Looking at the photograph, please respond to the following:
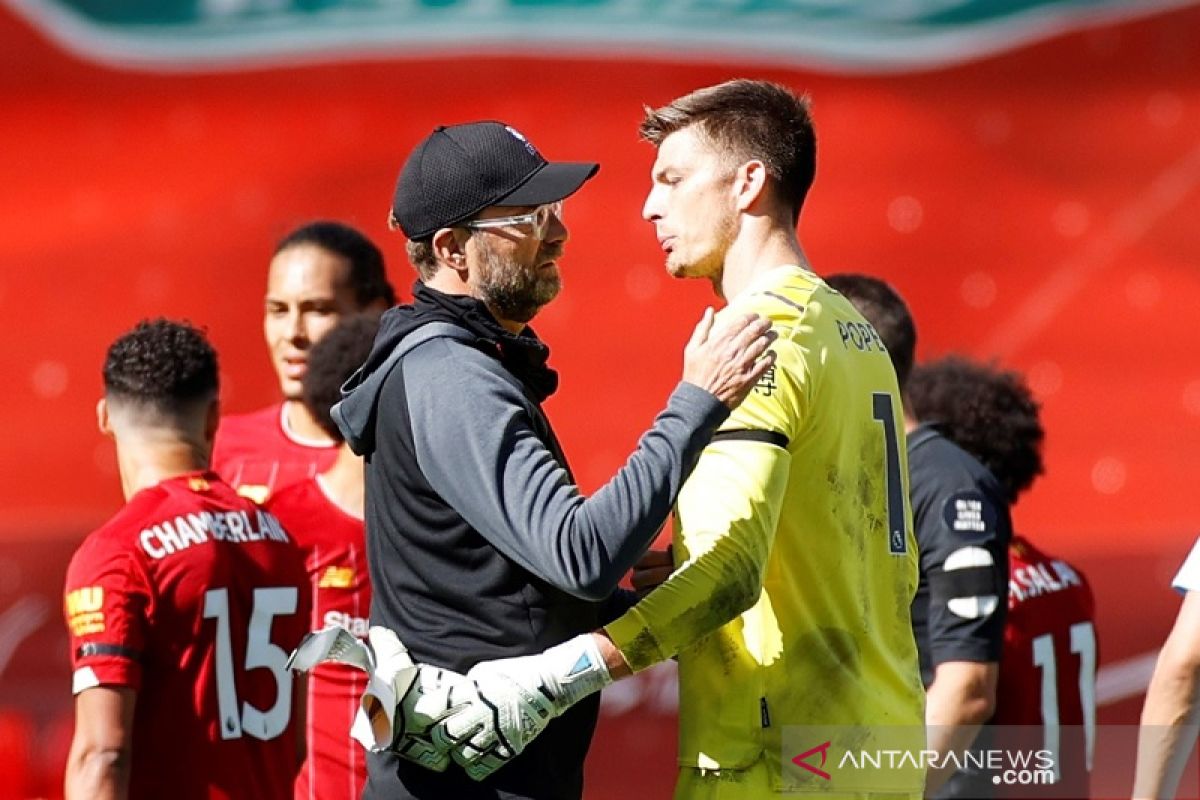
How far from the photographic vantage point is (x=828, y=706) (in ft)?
8.46

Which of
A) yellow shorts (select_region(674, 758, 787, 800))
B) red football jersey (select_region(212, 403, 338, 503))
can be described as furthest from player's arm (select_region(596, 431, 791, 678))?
red football jersey (select_region(212, 403, 338, 503))

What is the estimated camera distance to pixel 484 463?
2.40m

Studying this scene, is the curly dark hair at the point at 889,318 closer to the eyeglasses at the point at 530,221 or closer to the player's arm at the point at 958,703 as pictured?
the player's arm at the point at 958,703

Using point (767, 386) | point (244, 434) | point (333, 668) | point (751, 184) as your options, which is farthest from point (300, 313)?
point (767, 386)

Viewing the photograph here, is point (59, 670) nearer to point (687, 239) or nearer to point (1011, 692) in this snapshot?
point (1011, 692)

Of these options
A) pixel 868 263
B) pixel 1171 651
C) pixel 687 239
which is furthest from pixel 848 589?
pixel 868 263

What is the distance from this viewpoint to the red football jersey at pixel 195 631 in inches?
135

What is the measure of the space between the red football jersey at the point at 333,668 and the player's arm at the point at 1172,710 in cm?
174

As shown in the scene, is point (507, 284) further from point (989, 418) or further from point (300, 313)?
point (989, 418)

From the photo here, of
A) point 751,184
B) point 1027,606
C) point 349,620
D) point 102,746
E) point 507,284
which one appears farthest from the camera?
point 1027,606

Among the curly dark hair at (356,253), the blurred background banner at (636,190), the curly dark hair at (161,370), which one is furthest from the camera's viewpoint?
the blurred background banner at (636,190)

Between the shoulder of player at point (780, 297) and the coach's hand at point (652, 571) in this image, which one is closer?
the shoulder of player at point (780, 297)

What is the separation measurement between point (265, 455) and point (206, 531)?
923 mm

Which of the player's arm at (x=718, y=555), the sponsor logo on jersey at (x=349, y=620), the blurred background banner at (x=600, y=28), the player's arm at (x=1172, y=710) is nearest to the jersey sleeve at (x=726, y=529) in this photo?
the player's arm at (x=718, y=555)
